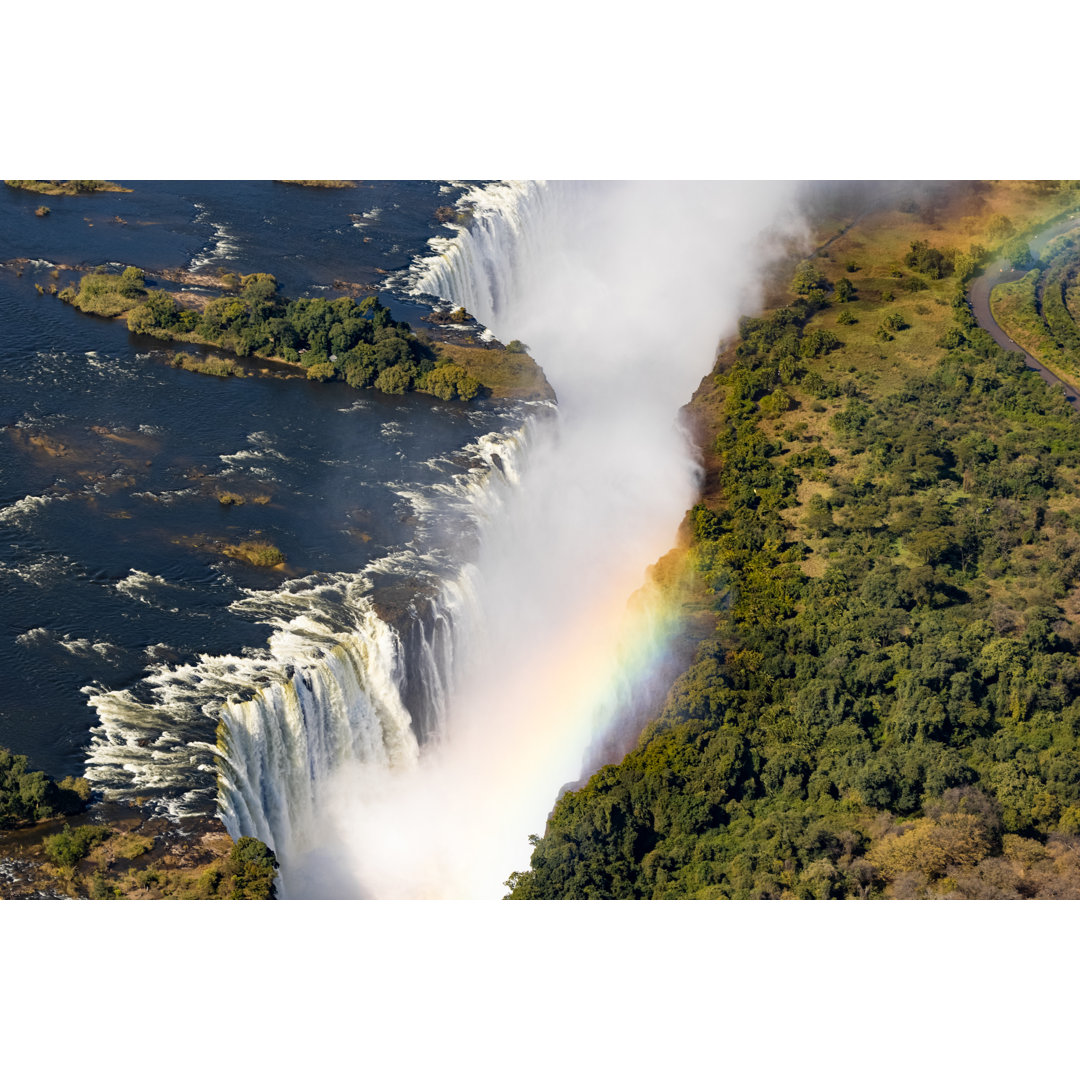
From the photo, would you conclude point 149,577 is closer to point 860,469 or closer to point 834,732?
point 834,732

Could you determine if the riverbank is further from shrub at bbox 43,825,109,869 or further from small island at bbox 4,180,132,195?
shrub at bbox 43,825,109,869

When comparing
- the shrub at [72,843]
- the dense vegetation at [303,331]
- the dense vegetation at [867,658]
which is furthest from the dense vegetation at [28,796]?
the dense vegetation at [303,331]

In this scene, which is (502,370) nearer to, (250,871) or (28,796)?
(250,871)

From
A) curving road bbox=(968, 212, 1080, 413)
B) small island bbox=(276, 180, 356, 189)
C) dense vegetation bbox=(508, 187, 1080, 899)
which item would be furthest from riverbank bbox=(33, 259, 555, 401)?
curving road bbox=(968, 212, 1080, 413)

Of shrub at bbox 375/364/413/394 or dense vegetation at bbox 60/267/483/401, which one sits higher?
dense vegetation at bbox 60/267/483/401

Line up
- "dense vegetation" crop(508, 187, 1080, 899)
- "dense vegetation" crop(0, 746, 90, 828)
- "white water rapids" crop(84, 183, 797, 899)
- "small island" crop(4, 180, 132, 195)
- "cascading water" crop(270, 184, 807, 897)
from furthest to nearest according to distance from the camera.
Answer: "small island" crop(4, 180, 132, 195) → "cascading water" crop(270, 184, 807, 897) → "white water rapids" crop(84, 183, 797, 899) → "dense vegetation" crop(508, 187, 1080, 899) → "dense vegetation" crop(0, 746, 90, 828)

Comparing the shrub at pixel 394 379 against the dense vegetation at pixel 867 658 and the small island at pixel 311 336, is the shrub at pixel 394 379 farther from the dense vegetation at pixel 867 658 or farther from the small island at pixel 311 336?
the dense vegetation at pixel 867 658

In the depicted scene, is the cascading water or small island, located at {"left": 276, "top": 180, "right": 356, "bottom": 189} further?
small island, located at {"left": 276, "top": 180, "right": 356, "bottom": 189}

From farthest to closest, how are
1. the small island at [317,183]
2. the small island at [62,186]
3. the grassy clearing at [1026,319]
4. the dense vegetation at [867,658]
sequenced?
1. the small island at [317,183]
2. the small island at [62,186]
3. the grassy clearing at [1026,319]
4. the dense vegetation at [867,658]
